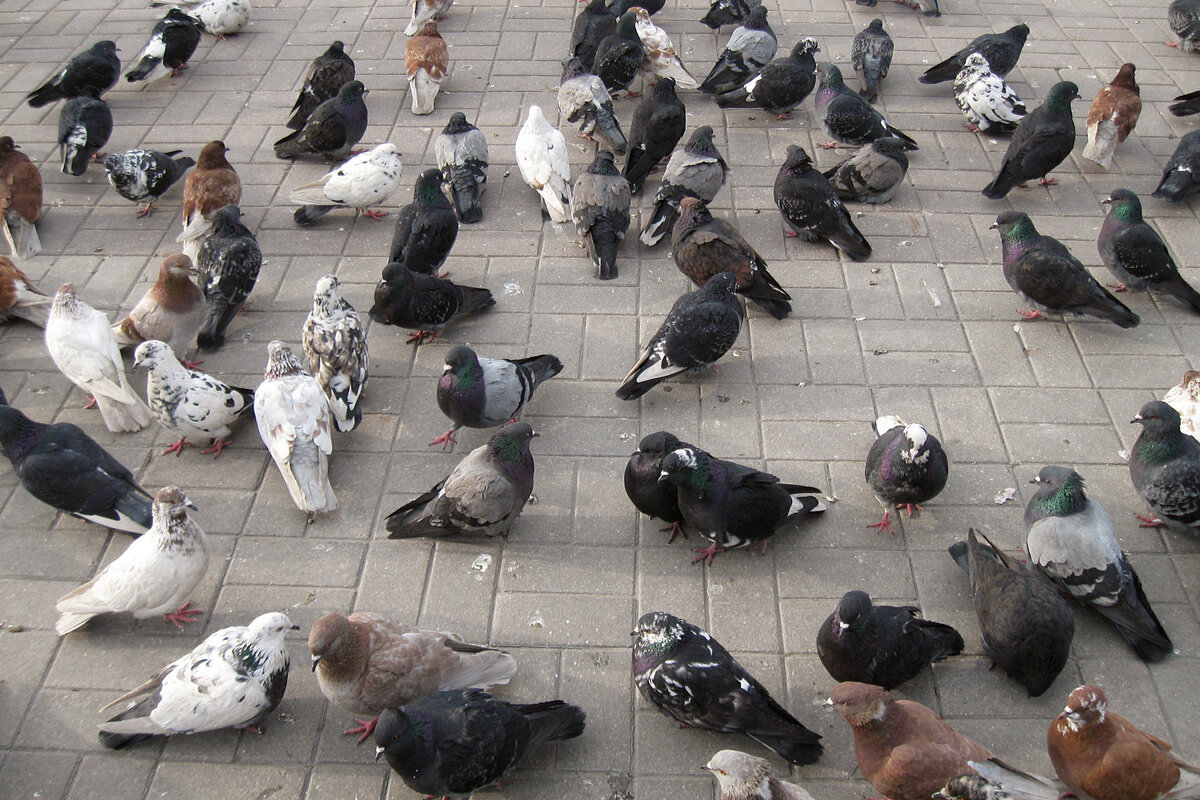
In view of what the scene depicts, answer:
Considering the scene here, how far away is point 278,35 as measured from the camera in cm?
920

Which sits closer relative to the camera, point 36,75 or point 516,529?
point 516,529

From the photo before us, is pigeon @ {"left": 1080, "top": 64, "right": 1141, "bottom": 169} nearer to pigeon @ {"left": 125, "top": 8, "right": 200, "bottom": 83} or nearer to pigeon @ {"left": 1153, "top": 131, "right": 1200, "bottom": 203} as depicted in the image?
pigeon @ {"left": 1153, "top": 131, "right": 1200, "bottom": 203}

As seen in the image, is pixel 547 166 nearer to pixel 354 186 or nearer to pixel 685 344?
pixel 354 186

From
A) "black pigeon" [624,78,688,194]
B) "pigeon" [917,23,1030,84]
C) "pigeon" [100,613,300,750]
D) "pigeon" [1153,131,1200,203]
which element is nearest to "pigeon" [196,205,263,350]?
"pigeon" [100,613,300,750]

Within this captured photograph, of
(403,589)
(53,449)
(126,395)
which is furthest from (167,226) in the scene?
(403,589)

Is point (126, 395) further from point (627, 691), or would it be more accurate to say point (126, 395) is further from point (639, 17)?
point (639, 17)

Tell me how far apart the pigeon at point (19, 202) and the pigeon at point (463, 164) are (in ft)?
9.72

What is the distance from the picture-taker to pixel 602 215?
6.35 m

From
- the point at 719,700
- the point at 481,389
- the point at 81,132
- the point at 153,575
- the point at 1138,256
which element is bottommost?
the point at 1138,256

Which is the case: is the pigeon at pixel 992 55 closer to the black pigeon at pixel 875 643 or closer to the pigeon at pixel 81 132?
the black pigeon at pixel 875 643

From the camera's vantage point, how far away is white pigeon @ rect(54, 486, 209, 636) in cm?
400

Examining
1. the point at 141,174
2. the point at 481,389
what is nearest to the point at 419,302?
the point at 481,389

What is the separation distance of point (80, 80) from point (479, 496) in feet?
20.1

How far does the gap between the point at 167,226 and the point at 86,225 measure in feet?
2.07
